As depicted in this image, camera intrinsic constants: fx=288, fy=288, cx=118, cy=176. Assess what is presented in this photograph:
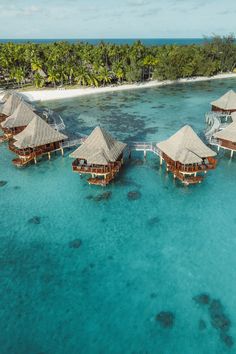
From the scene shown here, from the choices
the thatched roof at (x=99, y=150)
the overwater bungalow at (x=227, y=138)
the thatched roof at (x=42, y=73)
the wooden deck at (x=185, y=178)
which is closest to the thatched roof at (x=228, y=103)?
the overwater bungalow at (x=227, y=138)

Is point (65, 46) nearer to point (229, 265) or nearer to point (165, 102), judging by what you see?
point (165, 102)

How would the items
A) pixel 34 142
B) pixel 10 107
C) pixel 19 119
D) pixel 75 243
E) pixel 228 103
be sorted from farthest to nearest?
pixel 228 103 → pixel 10 107 → pixel 19 119 → pixel 34 142 → pixel 75 243

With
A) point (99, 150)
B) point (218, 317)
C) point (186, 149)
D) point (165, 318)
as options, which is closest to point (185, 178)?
point (186, 149)

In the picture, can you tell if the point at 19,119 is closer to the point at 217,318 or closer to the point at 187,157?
the point at 187,157

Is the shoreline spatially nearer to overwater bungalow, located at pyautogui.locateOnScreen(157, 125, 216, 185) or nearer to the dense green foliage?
the dense green foliage

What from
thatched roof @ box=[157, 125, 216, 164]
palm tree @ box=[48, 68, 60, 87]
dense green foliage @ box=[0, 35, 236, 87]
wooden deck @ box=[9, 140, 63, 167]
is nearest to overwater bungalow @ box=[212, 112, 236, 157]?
thatched roof @ box=[157, 125, 216, 164]

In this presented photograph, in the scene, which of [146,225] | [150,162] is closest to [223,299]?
[146,225]
